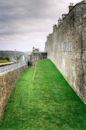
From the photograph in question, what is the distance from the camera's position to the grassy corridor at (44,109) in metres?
18.1

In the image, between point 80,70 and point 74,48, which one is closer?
point 80,70

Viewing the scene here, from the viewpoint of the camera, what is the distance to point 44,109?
68.9ft

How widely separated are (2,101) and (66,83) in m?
11.0

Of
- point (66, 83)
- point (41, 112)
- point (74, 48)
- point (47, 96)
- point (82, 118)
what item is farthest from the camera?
point (66, 83)

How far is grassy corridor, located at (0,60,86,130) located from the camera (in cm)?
1805

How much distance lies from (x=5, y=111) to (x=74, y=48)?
9090 millimetres

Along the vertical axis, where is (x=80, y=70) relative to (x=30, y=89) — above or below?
above

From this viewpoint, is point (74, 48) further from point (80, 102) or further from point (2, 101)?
point (2, 101)

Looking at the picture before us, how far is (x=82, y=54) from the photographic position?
23.1m

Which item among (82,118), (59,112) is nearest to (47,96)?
(59,112)

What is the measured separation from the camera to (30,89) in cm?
2747

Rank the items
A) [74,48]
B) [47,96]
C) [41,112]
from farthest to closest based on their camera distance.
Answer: [74,48] < [47,96] < [41,112]

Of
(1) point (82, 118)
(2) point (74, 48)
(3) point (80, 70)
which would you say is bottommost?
(1) point (82, 118)

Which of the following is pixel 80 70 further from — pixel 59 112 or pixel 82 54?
pixel 59 112
